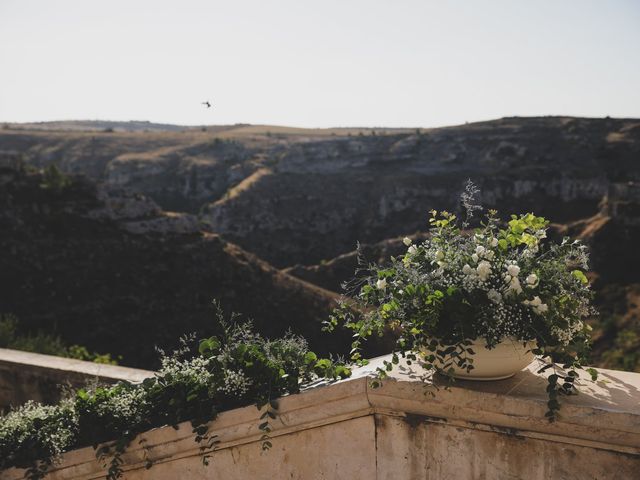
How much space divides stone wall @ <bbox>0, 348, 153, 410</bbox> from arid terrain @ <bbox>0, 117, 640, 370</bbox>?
1742cm

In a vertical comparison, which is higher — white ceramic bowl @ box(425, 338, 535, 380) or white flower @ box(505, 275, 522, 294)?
white flower @ box(505, 275, 522, 294)

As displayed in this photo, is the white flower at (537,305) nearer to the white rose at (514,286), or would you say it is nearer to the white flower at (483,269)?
the white rose at (514,286)

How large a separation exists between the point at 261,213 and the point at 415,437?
187 ft

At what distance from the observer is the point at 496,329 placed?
2.25 metres

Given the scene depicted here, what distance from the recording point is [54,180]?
95.1 ft

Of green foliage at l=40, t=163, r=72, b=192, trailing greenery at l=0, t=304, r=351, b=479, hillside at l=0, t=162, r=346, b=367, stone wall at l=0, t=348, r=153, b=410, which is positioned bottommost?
hillside at l=0, t=162, r=346, b=367

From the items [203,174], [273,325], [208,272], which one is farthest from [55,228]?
[203,174]

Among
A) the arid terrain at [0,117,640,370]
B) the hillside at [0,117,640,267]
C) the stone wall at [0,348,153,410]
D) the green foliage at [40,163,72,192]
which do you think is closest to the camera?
the stone wall at [0,348,153,410]

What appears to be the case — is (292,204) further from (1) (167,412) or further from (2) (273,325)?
(1) (167,412)

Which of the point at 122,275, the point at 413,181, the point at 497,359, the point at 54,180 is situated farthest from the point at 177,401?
the point at 413,181

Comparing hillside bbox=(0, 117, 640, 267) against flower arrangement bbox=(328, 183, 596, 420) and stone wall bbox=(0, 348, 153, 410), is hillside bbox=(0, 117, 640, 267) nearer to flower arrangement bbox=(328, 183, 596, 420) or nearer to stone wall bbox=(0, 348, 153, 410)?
stone wall bbox=(0, 348, 153, 410)

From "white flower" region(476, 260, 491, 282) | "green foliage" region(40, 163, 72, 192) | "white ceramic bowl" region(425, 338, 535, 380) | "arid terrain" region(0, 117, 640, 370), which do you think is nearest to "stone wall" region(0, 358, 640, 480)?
"white ceramic bowl" region(425, 338, 535, 380)

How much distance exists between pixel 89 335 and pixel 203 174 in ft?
179

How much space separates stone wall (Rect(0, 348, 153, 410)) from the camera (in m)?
4.08
